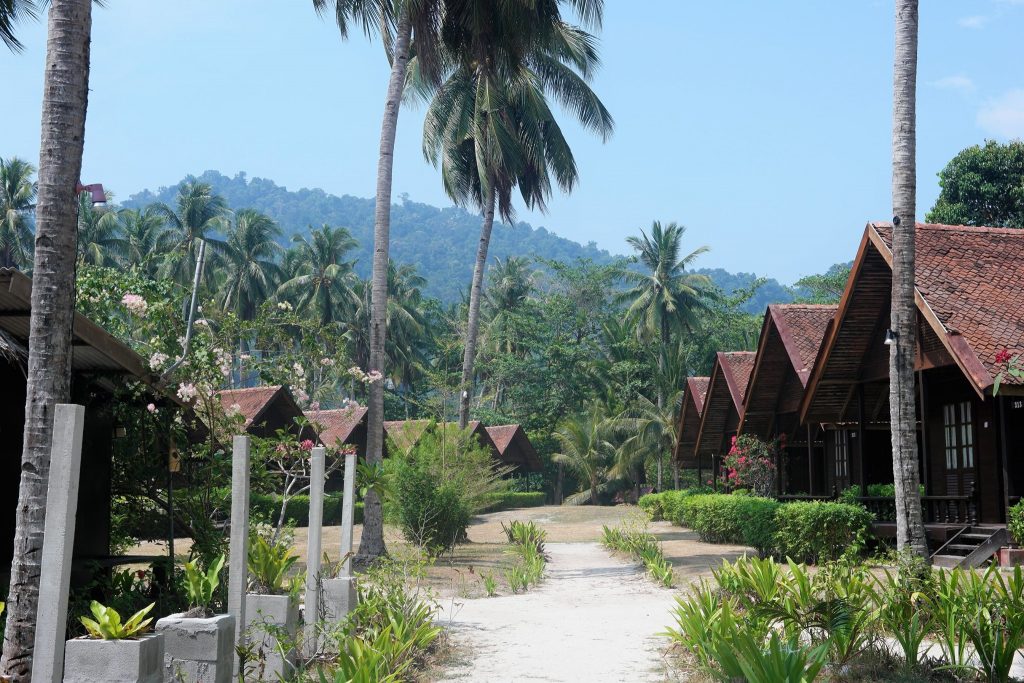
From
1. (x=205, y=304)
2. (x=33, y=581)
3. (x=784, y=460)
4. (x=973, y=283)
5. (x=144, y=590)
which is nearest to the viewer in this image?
(x=33, y=581)

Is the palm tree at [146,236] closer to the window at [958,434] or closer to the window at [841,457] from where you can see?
the window at [841,457]

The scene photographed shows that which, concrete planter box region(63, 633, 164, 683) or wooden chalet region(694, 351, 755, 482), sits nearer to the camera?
concrete planter box region(63, 633, 164, 683)

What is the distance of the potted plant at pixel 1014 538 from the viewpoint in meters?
13.9

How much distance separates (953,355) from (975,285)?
82.7 inches

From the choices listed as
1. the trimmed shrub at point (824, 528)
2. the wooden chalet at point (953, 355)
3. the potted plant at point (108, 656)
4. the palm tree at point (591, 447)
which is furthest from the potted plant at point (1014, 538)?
the palm tree at point (591, 447)

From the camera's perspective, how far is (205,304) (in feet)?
40.2

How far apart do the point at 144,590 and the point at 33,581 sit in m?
4.91

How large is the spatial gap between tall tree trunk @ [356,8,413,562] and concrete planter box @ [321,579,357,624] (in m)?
8.84

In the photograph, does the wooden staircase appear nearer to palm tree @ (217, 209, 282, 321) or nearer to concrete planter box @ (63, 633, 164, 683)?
concrete planter box @ (63, 633, 164, 683)

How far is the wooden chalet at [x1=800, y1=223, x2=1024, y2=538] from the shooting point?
1478cm

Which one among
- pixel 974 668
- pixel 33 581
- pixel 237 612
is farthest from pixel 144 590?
pixel 974 668

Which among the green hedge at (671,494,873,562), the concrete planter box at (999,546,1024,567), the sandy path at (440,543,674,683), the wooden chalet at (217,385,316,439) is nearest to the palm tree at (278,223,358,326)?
the wooden chalet at (217,385,316,439)

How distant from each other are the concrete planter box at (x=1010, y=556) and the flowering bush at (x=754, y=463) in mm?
10627

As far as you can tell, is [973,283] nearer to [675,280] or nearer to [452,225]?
[675,280]
